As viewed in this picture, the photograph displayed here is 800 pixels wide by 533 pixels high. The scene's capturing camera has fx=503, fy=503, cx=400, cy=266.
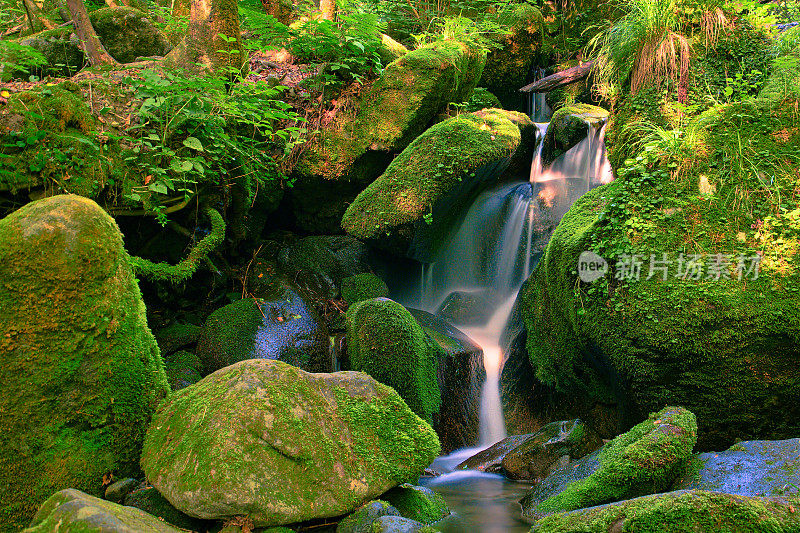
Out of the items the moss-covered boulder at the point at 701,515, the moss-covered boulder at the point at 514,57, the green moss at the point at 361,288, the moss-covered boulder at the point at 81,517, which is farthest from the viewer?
the moss-covered boulder at the point at 514,57

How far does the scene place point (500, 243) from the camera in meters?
7.86

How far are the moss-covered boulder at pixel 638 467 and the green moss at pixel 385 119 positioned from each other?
5.39m

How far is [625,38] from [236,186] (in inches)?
231

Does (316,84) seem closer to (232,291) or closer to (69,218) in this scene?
(232,291)

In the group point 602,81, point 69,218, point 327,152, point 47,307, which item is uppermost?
point 602,81

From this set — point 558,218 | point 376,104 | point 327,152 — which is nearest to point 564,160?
point 558,218

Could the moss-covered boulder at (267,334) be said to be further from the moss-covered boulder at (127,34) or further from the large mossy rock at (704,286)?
the moss-covered boulder at (127,34)

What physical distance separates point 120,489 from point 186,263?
9.76ft

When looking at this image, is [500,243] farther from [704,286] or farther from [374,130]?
[704,286]

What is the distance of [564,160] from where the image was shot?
8242mm

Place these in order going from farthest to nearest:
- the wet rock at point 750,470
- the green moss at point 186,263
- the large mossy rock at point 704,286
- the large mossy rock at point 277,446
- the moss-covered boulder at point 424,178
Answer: the moss-covered boulder at point 424,178
the green moss at point 186,263
the large mossy rock at point 704,286
the wet rock at point 750,470
the large mossy rock at point 277,446

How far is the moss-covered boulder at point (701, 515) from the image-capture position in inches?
97.5

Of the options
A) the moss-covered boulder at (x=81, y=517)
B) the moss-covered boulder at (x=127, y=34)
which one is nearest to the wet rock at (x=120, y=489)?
the moss-covered boulder at (x=81, y=517)

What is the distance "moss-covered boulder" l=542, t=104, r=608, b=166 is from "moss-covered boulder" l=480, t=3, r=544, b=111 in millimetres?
3106
